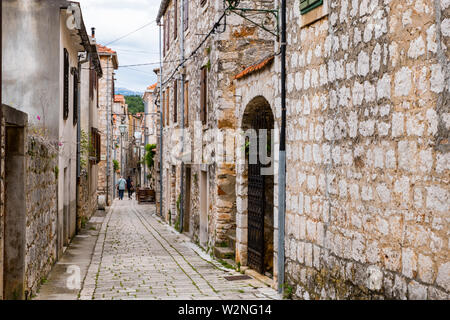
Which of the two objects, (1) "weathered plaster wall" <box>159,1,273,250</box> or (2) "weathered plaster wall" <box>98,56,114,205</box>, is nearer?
(1) "weathered plaster wall" <box>159,1,273,250</box>

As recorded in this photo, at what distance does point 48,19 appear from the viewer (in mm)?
10531

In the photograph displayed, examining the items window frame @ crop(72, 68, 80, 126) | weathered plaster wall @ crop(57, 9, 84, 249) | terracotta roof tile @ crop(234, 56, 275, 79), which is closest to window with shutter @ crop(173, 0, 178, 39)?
weathered plaster wall @ crop(57, 9, 84, 249)

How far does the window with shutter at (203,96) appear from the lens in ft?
41.9

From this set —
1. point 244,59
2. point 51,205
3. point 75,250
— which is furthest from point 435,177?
point 75,250

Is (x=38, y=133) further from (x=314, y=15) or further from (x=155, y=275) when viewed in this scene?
(x=314, y=15)

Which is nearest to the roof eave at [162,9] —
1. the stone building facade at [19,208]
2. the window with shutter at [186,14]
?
the window with shutter at [186,14]

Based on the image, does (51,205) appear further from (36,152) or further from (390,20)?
(390,20)

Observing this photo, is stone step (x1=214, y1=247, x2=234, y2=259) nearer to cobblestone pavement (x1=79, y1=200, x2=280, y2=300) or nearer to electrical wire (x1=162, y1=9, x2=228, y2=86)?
cobblestone pavement (x1=79, y1=200, x2=280, y2=300)

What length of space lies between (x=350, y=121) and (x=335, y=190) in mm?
751

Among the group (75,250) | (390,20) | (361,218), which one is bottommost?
(75,250)

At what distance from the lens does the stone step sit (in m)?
10.6

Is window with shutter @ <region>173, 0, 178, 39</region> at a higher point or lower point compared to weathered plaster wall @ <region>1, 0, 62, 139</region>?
higher

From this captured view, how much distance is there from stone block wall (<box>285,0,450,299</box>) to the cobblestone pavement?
1387 millimetres

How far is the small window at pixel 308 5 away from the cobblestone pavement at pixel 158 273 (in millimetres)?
3457
